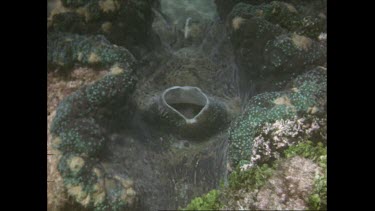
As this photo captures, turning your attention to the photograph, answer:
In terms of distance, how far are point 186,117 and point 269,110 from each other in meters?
1.46

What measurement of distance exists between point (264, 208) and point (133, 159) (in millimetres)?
1673

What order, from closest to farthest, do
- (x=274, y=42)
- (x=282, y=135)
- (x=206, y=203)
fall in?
(x=206, y=203) → (x=282, y=135) → (x=274, y=42)

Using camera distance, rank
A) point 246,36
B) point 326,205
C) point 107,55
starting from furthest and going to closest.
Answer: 1. point 246,36
2. point 107,55
3. point 326,205

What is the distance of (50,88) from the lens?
339 centimetres

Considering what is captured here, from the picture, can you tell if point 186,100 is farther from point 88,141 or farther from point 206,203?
point 206,203

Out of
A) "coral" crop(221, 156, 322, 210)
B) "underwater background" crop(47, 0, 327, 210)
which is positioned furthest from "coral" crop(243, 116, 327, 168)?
"coral" crop(221, 156, 322, 210)

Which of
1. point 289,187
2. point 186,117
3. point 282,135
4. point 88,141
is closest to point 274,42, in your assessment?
point 282,135

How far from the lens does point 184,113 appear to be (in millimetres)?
4223

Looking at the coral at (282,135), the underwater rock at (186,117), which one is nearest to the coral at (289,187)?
the coral at (282,135)
